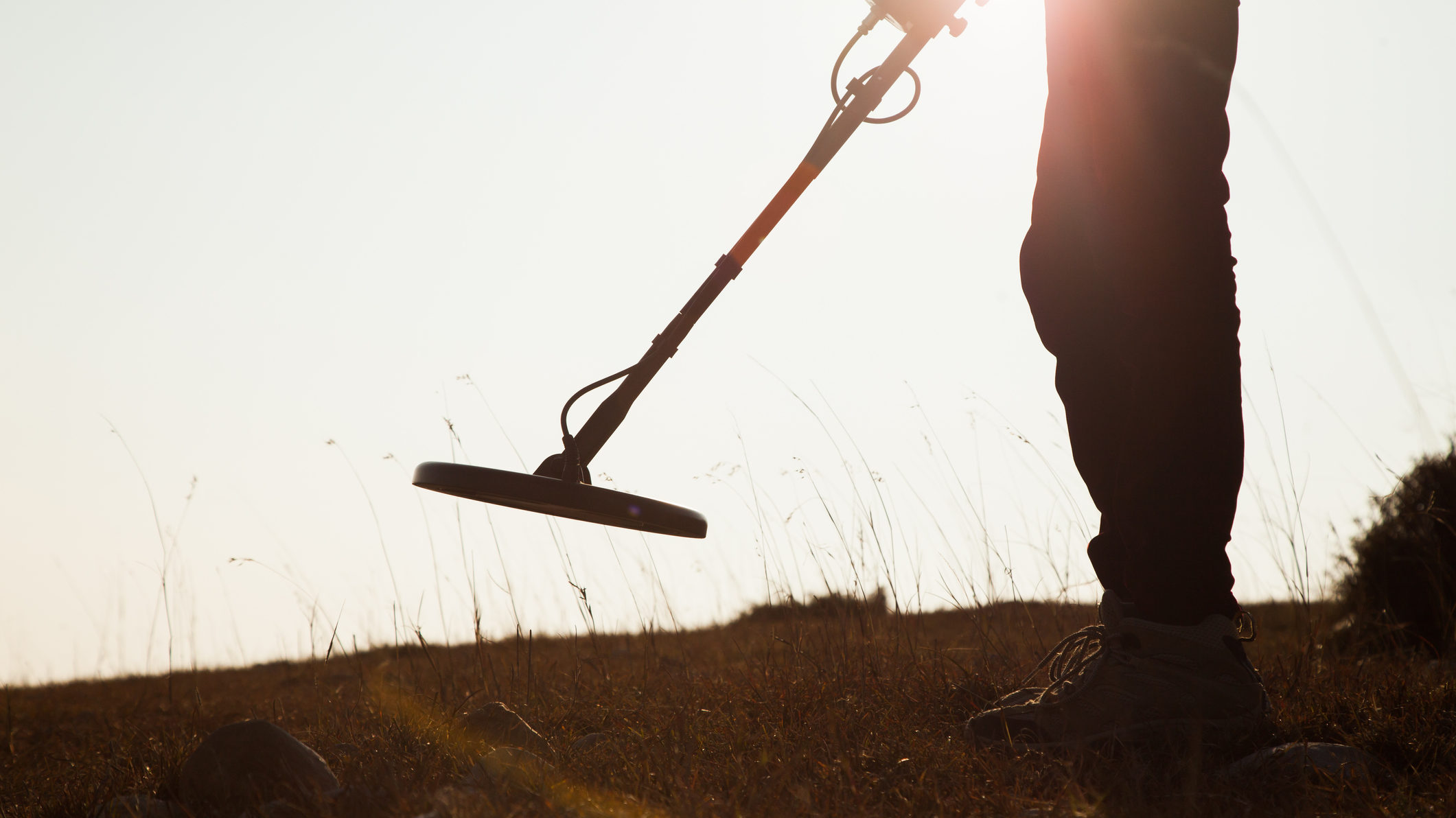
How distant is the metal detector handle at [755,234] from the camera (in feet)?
6.13

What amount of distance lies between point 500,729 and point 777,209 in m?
1.18

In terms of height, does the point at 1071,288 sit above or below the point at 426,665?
above

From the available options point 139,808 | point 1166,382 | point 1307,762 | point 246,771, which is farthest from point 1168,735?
point 139,808

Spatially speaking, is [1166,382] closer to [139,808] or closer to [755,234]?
[755,234]

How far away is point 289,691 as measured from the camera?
165 inches

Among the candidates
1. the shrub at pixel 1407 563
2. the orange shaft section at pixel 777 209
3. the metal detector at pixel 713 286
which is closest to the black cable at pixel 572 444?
the metal detector at pixel 713 286

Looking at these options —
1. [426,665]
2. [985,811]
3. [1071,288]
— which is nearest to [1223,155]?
[1071,288]

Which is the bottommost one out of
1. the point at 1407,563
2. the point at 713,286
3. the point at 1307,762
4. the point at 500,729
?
the point at 1307,762

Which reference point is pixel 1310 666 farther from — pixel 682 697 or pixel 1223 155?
pixel 682 697

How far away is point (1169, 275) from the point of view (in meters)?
1.60

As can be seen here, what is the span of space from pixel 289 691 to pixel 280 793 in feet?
10.1

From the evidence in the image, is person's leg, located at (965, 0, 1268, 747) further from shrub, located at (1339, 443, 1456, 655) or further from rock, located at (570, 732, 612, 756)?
shrub, located at (1339, 443, 1456, 655)

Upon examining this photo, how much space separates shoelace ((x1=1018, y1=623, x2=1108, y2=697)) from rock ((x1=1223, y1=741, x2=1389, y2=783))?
0.98 feet

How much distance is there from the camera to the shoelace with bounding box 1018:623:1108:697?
1.72 metres
